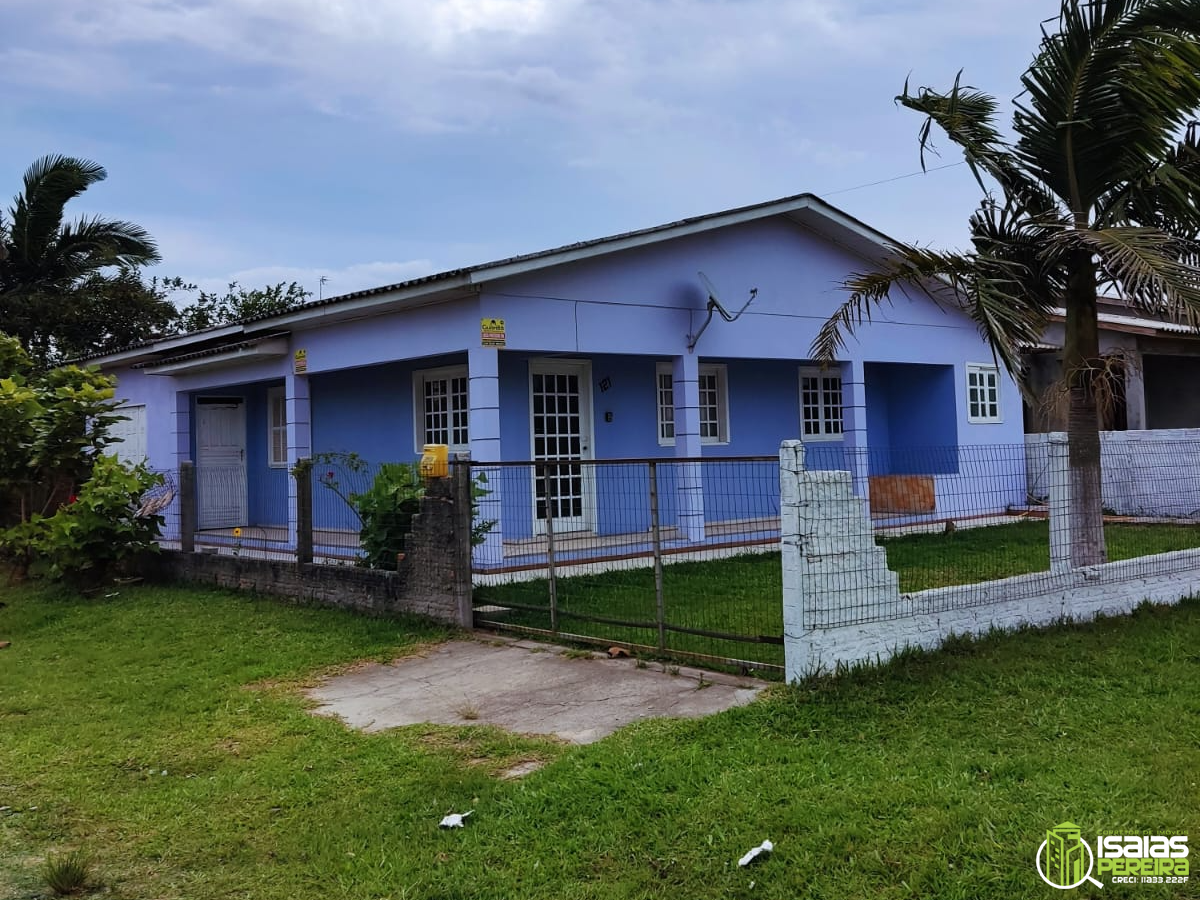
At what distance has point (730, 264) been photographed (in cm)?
Result: 1253

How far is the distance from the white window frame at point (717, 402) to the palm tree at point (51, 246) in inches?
510

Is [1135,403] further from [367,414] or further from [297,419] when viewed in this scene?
[297,419]

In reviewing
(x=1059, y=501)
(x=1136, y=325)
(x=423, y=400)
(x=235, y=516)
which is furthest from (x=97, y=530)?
(x=1136, y=325)

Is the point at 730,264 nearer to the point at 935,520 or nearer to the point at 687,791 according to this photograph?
the point at 935,520

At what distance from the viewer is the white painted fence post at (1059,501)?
7.45m

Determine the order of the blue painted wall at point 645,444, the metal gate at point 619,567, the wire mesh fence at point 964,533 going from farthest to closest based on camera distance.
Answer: the blue painted wall at point 645,444
the metal gate at point 619,567
the wire mesh fence at point 964,533

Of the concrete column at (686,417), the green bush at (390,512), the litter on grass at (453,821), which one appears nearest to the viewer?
the litter on grass at (453,821)

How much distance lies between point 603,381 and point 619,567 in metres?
4.25

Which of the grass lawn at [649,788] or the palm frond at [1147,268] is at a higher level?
the palm frond at [1147,268]

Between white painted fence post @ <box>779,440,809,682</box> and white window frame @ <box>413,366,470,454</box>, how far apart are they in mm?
7179

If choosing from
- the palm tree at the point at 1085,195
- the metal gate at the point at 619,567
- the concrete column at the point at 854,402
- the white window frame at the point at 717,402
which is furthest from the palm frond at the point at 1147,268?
the white window frame at the point at 717,402

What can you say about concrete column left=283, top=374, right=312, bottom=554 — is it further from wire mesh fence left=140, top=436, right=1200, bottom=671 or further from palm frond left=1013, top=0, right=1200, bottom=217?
palm frond left=1013, top=0, right=1200, bottom=217

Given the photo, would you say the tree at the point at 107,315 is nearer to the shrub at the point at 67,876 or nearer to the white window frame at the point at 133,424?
the white window frame at the point at 133,424

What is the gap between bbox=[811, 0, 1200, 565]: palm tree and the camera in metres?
6.88
